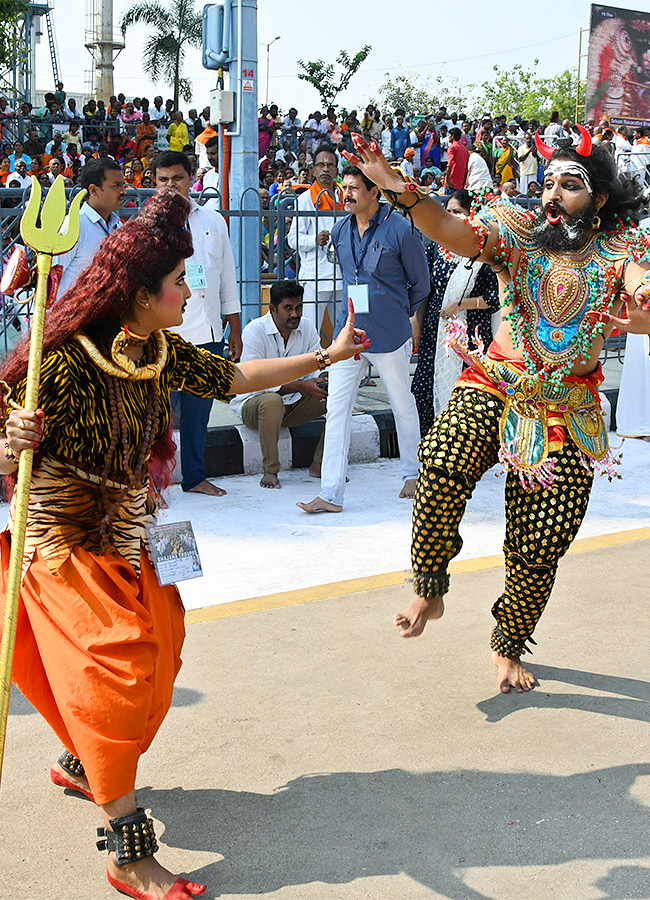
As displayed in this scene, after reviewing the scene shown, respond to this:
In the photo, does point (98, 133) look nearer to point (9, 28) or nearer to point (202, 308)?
point (9, 28)

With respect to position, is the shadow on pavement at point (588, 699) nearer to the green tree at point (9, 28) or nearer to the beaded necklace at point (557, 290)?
the beaded necklace at point (557, 290)

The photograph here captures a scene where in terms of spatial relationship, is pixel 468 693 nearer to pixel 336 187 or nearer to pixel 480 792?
pixel 480 792

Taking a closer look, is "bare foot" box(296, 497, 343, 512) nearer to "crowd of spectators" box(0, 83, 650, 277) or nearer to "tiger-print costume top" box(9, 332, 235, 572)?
"tiger-print costume top" box(9, 332, 235, 572)

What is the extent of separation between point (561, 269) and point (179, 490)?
3.48 m

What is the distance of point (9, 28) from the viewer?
72.4 feet

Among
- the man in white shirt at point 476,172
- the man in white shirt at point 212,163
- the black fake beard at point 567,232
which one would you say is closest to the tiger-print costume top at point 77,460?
the black fake beard at point 567,232

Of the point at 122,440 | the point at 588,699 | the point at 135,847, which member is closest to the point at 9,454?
the point at 122,440

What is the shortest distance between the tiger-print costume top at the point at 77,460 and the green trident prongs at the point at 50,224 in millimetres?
285

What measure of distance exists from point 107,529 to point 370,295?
3.60 m

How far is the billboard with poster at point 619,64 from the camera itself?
122 ft

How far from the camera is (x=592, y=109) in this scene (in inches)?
1425

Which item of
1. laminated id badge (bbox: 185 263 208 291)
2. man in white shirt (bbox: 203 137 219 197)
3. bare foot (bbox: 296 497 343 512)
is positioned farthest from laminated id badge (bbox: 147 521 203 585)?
man in white shirt (bbox: 203 137 219 197)

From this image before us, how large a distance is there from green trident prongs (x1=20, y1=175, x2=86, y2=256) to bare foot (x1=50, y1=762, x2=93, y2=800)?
5.05 feet

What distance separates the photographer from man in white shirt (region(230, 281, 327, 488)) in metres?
6.57
